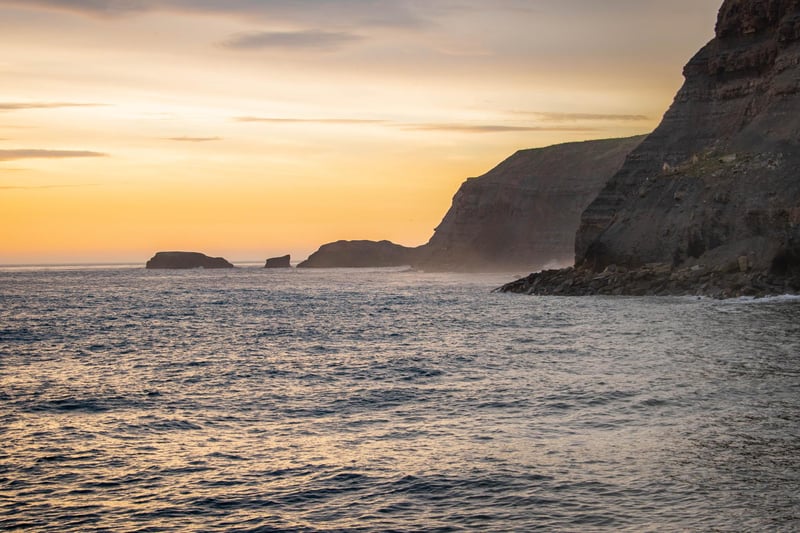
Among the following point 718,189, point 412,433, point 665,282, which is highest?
point 718,189

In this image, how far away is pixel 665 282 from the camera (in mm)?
82500

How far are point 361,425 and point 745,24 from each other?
317ft

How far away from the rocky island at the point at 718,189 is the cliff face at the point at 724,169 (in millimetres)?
130

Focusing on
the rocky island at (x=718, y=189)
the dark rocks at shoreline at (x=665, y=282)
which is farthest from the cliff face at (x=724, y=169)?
the dark rocks at shoreline at (x=665, y=282)

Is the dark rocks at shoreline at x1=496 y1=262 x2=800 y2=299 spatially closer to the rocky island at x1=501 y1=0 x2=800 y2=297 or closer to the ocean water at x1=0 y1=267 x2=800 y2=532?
the rocky island at x1=501 y1=0 x2=800 y2=297

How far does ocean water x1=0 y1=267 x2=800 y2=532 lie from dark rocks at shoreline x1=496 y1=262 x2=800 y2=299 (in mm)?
26854

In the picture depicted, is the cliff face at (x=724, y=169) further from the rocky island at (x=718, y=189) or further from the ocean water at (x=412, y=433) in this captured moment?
the ocean water at (x=412, y=433)

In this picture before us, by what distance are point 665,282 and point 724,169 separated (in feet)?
52.6

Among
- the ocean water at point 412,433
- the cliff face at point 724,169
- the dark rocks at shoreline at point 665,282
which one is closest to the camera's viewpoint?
the ocean water at point 412,433

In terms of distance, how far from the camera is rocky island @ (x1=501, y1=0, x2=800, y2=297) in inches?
3086

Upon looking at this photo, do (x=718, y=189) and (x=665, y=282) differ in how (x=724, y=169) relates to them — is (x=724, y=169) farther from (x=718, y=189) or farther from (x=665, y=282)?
(x=665, y=282)

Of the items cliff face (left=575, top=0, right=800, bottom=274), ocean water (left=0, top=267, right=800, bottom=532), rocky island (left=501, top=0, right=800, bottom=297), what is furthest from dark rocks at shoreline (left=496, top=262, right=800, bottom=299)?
ocean water (left=0, top=267, right=800, bottom=532)

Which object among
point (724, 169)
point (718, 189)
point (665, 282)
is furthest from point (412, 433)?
point (724, 169)

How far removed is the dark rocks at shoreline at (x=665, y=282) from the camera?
72.0 m
